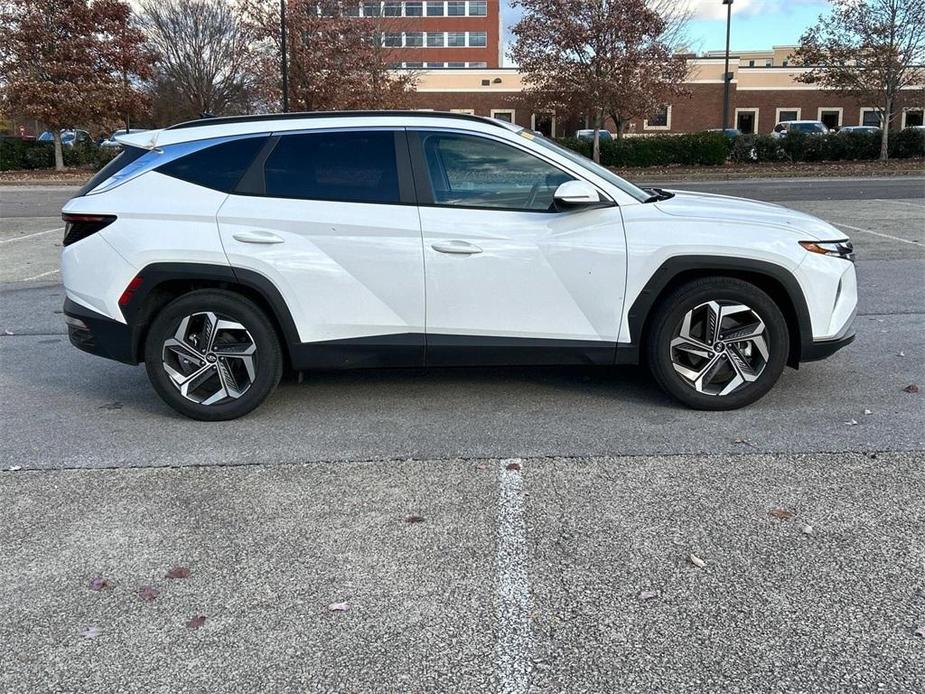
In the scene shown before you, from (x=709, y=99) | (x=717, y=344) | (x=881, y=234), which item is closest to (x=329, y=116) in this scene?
(x=717, y=344)

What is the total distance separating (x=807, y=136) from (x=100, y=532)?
3282 centimetres

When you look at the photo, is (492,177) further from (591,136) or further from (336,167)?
(591,136)

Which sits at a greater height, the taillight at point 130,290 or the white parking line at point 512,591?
the taillight at point 130,290

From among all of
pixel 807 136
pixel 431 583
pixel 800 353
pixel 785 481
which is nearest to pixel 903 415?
pixel 800 353

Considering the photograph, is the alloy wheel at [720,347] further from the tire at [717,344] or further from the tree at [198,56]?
the tree at [198,56]

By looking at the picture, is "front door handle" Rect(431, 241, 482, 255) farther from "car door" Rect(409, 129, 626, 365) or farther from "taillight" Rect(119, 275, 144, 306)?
"taillight" Rect(119, 275, 144, 306)

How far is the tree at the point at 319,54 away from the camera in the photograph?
103 ft

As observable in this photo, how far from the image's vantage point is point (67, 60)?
1305 inches

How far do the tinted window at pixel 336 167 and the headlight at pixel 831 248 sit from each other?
7.85ft

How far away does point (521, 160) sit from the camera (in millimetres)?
4957

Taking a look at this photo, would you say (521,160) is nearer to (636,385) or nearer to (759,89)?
(636,385)

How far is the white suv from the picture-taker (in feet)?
16.0

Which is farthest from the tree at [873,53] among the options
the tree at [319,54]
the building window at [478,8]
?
the building window at [478,8]

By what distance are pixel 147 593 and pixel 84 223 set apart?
2.64m
